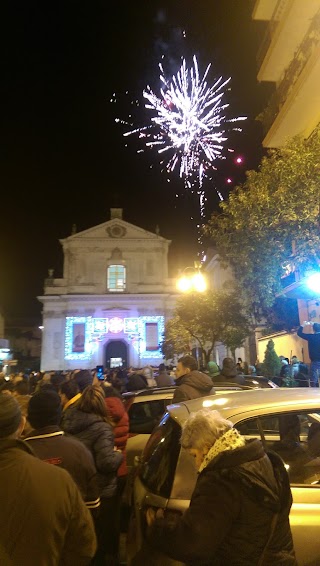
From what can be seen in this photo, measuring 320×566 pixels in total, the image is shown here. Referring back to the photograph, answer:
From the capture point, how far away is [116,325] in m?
43.4

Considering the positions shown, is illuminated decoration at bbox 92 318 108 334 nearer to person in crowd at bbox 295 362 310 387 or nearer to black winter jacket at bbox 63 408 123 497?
person in crowd at bbox 295 362 310 387

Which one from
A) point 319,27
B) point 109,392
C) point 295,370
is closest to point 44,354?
point 295,370

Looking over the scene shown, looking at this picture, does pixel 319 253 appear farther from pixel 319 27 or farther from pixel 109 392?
pixel 319 27

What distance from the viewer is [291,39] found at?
16172 millimetres

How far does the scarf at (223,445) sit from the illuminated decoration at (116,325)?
41352mm

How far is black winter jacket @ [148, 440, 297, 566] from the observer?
1.97 m

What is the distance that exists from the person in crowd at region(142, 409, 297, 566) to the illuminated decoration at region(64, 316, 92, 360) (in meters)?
41.1

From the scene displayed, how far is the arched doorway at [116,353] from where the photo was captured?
139 ft

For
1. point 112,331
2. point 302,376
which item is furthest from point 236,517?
point 112,331

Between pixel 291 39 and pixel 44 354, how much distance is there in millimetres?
34865

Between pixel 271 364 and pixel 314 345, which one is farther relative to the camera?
pixel 271 364

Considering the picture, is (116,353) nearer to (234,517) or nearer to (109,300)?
(109,300)

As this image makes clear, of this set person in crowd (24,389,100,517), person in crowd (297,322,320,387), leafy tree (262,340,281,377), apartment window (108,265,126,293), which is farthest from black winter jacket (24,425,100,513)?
apartment window (108,265,126,293)

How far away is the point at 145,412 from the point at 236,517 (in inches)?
181
